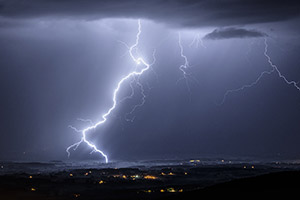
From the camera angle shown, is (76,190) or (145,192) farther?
(76,190)

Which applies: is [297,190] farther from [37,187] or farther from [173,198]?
[37,187]

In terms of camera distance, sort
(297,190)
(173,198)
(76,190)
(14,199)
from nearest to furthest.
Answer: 1. (297,190)
2. (173,198)
3. (14,199)
4. (76,190)

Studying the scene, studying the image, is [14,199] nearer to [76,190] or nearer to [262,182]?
[76,190]

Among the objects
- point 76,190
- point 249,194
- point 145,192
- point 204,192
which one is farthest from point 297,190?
point 76,190

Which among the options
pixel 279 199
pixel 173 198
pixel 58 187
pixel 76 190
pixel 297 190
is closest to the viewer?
pixel 279 199

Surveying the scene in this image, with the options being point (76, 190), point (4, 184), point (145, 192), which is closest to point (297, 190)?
point (145, 192)

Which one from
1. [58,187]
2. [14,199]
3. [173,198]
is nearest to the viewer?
[173,198]

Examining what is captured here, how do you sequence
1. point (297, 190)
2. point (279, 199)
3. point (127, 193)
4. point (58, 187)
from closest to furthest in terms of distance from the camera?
point (279, 199) < point (297, 190) < point (127, 193) < point (58, 187)

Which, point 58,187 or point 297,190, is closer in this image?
point 297,190

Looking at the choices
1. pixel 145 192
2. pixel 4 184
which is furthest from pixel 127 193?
pixel 4 184
